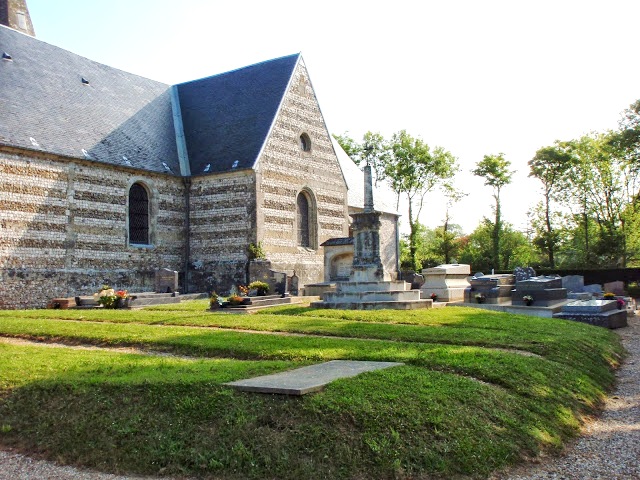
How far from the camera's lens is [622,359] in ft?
39.8

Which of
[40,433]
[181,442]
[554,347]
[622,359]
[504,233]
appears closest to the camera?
[181,442]

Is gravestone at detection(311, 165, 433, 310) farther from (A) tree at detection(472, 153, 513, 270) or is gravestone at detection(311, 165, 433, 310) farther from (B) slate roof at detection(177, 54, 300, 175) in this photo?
(A) tree at detection(472, 153, 513, 270)

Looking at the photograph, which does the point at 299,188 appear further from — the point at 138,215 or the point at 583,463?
the point at 583,463

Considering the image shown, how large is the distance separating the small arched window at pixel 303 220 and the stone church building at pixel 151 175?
0.06 metres

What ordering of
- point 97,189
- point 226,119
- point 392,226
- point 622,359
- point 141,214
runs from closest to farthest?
point 622,359 → point 97,189 → point 141,214 → point 226,119 → point 392,226

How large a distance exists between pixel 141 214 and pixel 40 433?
65.5ft

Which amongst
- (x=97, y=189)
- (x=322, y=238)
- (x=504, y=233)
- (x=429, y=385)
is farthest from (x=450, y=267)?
(x=504, y=233)

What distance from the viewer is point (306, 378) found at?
22.0 feet

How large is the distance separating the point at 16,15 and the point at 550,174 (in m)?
43.9

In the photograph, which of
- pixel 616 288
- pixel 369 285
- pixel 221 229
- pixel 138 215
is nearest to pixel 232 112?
pixel 221 229

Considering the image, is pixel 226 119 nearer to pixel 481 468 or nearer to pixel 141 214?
pixel 141 214

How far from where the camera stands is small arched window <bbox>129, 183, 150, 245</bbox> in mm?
24938

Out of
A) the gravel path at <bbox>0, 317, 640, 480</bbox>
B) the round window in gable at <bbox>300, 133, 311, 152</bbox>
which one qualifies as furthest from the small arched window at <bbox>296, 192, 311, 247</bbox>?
the gravel path at <bbox>0, 317, 640, 480</bbox>

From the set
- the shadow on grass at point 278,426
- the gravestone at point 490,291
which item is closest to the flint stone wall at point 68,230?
the gravestone at point 490,291
